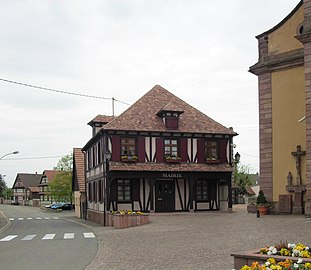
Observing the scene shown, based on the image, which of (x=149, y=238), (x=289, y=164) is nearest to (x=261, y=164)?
(x=289, y=164)

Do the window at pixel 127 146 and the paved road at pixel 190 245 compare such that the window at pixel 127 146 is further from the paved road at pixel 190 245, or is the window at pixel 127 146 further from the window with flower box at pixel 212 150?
the paved road at pixel 190 245

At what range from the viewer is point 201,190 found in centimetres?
3481

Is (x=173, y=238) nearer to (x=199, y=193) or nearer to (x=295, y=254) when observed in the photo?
(x=295, y=254)

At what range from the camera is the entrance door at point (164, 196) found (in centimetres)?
3334

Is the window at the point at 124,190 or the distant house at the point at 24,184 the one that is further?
the distant house at the point at 24,184

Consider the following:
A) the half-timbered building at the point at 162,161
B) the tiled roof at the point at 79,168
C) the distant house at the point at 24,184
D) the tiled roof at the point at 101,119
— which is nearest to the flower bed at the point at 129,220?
the half-timbered building at the point at 162,161

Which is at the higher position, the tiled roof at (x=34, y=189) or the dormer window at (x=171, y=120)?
the dormer window at (x=171, y=120)

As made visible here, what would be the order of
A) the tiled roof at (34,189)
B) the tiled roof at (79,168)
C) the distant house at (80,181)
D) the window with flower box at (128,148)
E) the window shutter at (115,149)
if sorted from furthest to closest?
the tiled roof at (34,189) < the tiled roof at (79,168) < the distant house at (80,181) < the window with flower box at (128,148) < the window shutter at (115,149)

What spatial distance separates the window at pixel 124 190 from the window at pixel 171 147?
317 cm

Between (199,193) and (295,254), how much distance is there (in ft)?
87.9

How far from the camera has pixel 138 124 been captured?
32.7m

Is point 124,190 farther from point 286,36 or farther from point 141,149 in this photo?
point 286,36

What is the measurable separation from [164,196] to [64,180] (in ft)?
122

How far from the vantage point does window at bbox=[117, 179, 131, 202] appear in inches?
1276
